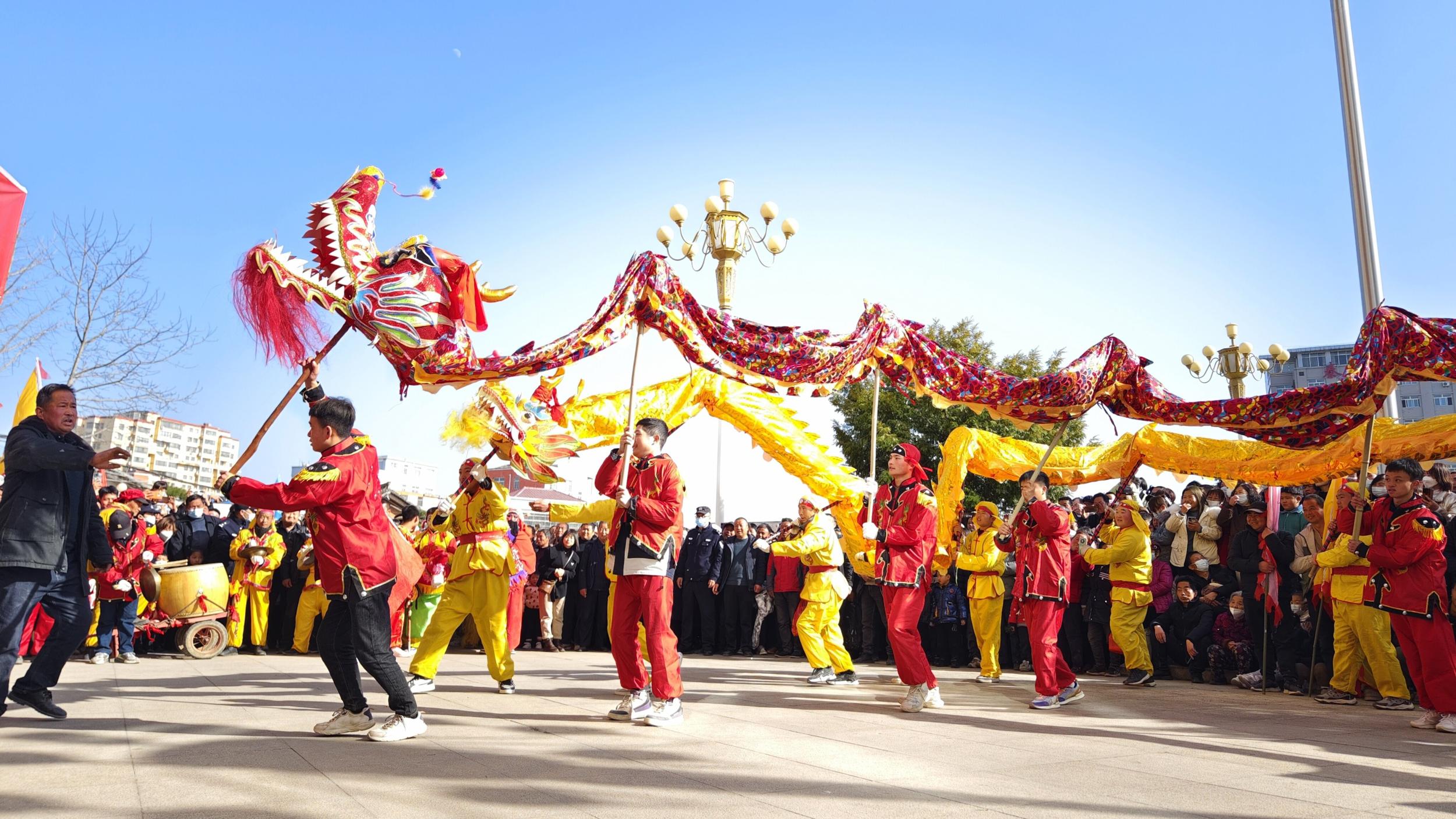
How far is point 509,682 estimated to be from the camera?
7484 millimetres

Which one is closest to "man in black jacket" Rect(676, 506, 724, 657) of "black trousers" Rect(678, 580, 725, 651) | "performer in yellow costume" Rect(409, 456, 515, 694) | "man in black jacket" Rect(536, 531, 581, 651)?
"black trousers" Rect(678, 580, 725, 651)

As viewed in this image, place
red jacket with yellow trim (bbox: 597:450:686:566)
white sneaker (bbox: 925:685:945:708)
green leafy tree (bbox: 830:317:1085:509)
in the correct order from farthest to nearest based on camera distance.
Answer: green leafy tree (bbox: 830:317:1085:509) < white sneaker (bbox: 925:685:945:708) < red jacket with yellow trim (bbox: 597:450:686:566)

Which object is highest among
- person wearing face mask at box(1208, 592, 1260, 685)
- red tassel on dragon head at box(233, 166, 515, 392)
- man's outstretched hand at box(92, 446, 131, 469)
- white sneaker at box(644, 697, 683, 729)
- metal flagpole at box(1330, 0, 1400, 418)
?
metal flagpole at box(1330, 0, 1400, 418)

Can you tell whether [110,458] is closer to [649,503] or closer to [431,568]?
[649,503]

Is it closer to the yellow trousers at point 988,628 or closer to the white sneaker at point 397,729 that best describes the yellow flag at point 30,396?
the white sneaker at point 397,729

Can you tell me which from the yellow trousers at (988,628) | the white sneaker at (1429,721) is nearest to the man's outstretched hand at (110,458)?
the yellow trousers at (988,628)

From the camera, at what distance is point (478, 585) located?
24.3 ft

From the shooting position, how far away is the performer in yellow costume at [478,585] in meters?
7.25

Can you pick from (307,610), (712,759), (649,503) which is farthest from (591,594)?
(712,759)

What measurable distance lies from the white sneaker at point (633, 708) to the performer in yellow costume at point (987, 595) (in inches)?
176

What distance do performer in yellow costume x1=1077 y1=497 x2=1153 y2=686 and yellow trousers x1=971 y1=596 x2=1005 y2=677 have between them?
3.42 feet

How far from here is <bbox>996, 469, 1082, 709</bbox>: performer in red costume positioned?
7.28 meters

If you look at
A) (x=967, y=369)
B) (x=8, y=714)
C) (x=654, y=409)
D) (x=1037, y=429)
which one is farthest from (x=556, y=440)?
(x=1037, y=429)

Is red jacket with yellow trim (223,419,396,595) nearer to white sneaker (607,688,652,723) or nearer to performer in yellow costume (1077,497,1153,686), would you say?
white sneaker (607,688,652,723)
